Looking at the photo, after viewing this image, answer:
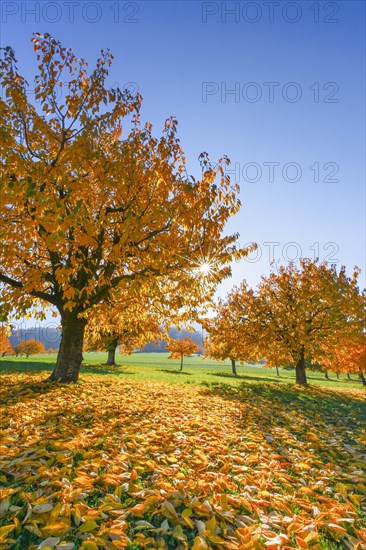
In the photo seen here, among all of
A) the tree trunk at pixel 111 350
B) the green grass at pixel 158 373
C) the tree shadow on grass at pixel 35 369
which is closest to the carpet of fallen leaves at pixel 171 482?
the green grass at pixel 158 373

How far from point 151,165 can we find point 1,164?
402cm

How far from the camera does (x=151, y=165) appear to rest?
9.20m

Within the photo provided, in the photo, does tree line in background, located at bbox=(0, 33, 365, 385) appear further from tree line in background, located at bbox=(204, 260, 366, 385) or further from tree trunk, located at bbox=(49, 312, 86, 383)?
tree line in background, located at bbox=(204, 260, 366, 385)

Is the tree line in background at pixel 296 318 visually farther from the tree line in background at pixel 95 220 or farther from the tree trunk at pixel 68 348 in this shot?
the tree trunk at pixel 68 348

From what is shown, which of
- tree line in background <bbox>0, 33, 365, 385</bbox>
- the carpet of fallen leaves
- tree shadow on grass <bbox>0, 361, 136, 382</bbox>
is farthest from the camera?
tree shadow on grass <bbox>0, 361, 136, 382</bbox>

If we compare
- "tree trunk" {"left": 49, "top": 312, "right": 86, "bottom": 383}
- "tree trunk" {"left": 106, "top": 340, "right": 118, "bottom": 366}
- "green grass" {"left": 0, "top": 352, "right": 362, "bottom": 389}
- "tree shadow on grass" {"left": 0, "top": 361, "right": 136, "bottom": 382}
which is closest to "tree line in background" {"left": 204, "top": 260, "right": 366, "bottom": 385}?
"green grass" {"left": 0, "top": 352, "right": 362, "bottom": 389}

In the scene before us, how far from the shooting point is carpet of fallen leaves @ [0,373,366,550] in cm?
268

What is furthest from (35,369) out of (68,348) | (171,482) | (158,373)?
(171,482)

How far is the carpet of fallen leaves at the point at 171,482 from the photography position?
2678 mm

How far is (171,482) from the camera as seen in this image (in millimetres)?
3648

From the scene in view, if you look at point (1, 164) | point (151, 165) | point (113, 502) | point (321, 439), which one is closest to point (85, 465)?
point (113, 502)

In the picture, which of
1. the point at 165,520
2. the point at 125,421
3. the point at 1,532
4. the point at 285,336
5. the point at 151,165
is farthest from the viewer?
the point at 285,336

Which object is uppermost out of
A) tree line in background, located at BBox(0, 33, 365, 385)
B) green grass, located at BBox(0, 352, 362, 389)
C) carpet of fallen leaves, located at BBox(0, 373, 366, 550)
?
tree line in background, located at BBox(0, 33, 365, 385)

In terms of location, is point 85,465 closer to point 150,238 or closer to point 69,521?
point 69,521
